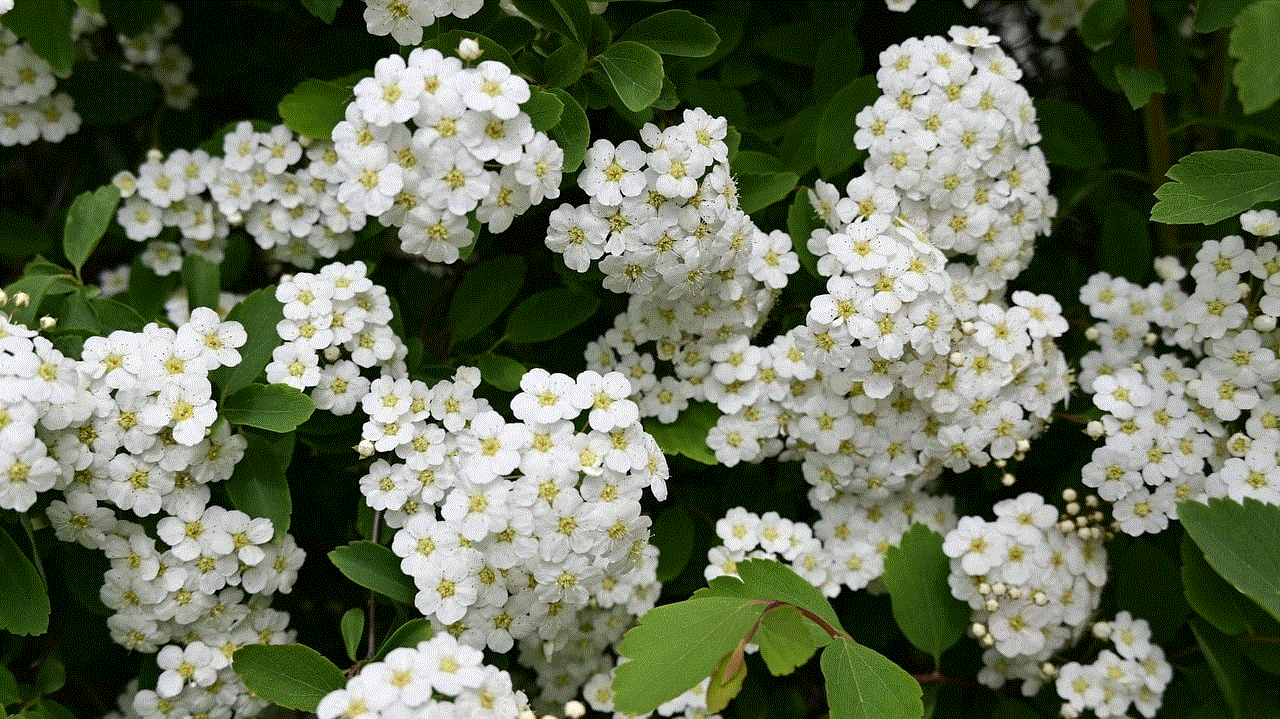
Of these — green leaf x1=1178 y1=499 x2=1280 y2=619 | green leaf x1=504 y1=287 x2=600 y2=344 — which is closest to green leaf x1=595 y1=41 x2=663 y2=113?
green leaf x1=504 y1=287 x2=600 y2=344

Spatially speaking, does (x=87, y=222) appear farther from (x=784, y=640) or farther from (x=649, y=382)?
(x=784, y=640)

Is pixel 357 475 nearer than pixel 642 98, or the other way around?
pixel 642 98

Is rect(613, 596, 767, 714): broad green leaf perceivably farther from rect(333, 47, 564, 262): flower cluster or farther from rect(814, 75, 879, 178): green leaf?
rect(814, 75, 879, 178): green leaf

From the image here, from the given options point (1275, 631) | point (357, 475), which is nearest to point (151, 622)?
point (357, 475)

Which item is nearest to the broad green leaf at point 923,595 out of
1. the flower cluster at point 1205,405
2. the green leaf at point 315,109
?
the flower cluster at point 1205,405

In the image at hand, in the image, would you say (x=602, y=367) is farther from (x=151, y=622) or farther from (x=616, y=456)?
(x=151, y=622)

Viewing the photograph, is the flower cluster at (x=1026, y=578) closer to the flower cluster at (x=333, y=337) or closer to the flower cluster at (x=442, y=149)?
the flower cluster at (x=442, y=149)

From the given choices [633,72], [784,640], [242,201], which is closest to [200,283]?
[242,201]
